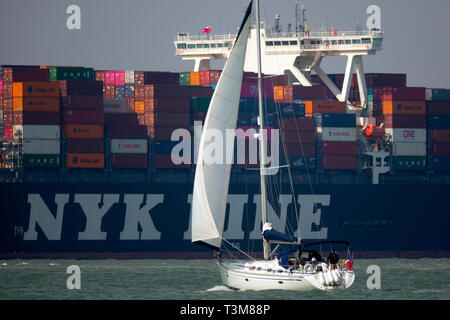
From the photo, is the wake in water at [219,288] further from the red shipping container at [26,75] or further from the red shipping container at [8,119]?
the red shipping container at [26,75]

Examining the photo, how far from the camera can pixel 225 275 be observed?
32.5 m

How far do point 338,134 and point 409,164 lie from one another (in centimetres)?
499

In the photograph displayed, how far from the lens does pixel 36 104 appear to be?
5047 cm

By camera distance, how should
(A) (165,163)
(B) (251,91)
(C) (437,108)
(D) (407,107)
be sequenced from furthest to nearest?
1. (C) (437,108)
2. (D) (407,107)
3. (B) (251,91)
4. (A) (165,163)

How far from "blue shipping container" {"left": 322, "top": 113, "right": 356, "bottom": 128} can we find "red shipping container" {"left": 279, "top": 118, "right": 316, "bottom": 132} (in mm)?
1049

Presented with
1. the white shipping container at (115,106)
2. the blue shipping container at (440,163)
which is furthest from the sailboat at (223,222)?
the blue shipping container at (440,163)

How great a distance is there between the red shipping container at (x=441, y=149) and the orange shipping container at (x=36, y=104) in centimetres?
2245

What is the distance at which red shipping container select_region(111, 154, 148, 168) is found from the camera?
170 feet

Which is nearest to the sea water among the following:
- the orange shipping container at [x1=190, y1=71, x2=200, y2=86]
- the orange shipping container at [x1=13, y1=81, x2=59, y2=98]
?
the orange shipping container at [x1=13, y1=81, x2=59, y2=98]

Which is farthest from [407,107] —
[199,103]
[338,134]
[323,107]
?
[199,103]

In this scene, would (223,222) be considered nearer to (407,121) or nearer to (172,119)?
(172,119)

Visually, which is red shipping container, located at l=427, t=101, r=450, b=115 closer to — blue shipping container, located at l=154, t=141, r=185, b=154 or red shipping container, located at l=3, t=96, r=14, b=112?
blue shipping container, located at l=154, t=141, r=185, b=154

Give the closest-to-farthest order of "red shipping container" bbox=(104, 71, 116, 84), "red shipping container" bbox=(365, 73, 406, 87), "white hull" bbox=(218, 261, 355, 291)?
"white hull" bbox=(218, 261, 355, 291) < "red shipping container" bbox=(104, 71, 116, 84) < "red shipping container" bbox=(365, 73, 406, 87)

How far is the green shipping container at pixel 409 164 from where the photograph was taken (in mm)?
57625
